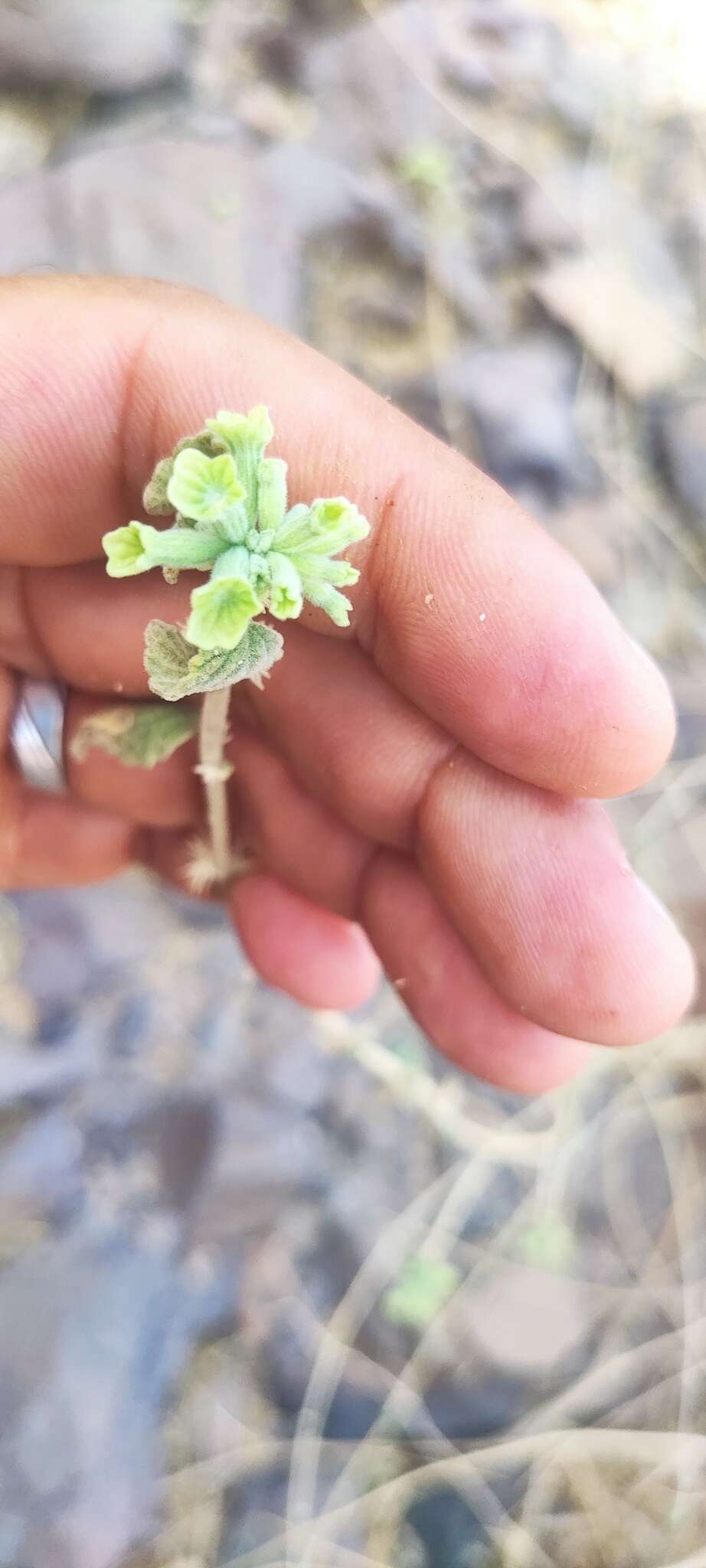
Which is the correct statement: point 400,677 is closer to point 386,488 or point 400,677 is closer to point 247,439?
point 386,488

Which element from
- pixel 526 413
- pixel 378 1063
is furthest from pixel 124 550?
pixel 526 413

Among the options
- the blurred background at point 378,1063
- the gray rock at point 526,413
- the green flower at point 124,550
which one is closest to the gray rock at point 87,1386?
the blurred background at point 378,1063

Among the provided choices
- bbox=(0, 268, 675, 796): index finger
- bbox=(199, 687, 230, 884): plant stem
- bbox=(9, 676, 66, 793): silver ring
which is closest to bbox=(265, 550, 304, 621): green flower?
bbox=(199, 687, 230, 884): plant stem

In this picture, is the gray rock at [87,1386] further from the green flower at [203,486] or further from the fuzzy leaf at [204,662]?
the green flower at [203,486]

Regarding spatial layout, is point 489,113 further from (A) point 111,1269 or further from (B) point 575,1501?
(B) point 575,1501

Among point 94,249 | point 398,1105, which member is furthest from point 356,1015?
point 94,249
